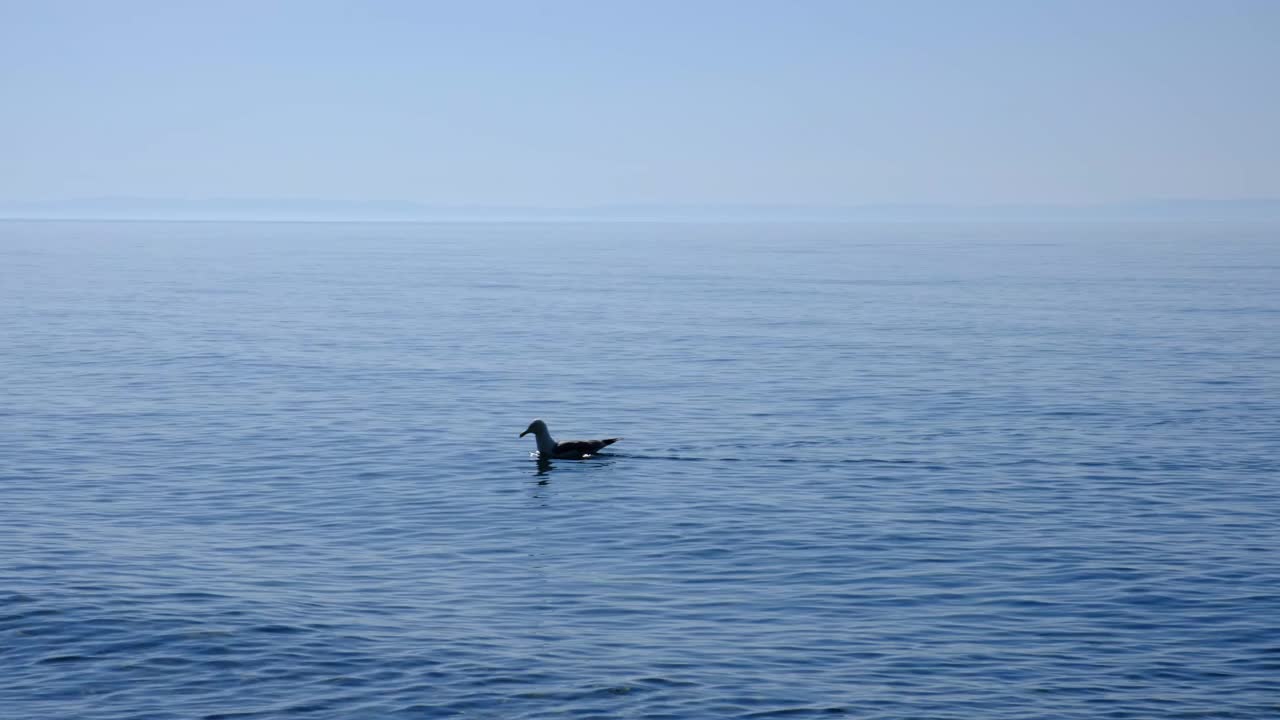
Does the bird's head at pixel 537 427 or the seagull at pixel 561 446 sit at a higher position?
the bird's head at pixel 537 427

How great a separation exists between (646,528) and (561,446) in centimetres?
794

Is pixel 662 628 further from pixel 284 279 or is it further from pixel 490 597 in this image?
pixel 284 279

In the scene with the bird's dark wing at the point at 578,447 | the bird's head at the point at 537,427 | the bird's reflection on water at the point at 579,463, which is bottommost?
the bird's reflection on water at the point at 579,463

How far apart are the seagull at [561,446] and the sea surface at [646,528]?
300 millimetres

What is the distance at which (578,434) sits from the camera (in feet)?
128

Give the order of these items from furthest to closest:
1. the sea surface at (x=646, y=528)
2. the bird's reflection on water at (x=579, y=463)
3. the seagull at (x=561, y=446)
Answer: the seagull at (x=561, y=446) < the bird's reflection on water at (x=579, y=463) < the sea surface at (x=646, y=528)

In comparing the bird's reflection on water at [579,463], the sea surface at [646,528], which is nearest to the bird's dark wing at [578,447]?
the bird's reflection on water at [579,463]

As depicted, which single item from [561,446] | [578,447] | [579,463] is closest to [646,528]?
[579,463]

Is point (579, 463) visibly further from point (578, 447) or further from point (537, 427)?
point (537, 427)

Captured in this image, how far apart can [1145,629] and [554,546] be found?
→ 10056 millimetres

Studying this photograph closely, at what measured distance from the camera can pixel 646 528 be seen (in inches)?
1073

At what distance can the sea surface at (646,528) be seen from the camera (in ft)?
60.6

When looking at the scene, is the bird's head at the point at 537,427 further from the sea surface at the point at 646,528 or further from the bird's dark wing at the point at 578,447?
the sea surface at the point at 646,528

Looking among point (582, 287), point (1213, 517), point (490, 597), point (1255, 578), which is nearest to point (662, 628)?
point (490, 597)
